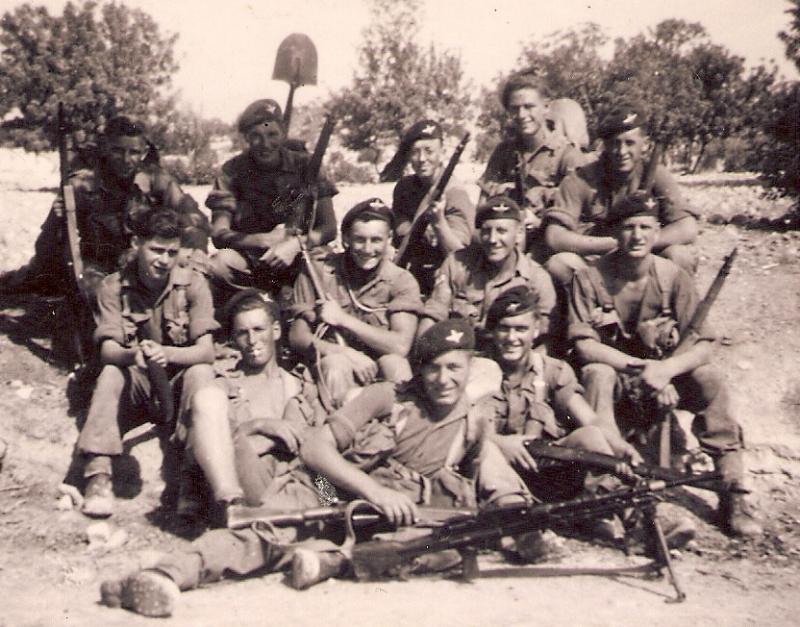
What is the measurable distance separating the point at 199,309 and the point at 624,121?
11.2 ft

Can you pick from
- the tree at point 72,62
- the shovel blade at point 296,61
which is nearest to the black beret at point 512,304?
the shovel blade at point 296,61

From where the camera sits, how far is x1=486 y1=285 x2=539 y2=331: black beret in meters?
5.48

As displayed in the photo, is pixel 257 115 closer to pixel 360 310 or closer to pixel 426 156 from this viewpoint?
pixel 426 156

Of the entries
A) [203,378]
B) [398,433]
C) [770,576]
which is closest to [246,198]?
[203,378]

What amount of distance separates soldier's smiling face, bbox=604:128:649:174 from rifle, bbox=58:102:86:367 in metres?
4.05

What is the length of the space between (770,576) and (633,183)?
3.12 meters

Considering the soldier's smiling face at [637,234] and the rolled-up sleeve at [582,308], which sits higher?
the soldier's smiling face at [637,234]

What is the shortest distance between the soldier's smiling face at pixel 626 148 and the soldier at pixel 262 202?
2.19 meters

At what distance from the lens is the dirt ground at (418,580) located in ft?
13.9

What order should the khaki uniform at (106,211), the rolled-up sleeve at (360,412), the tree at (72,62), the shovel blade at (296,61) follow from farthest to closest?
the tree at (72,62) → the shovel blade at (296,61) → the khaki uniform at (106,211) → the rolled-up sleeve at (360,412)

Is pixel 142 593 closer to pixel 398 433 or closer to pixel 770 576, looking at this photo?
pixel 398 433

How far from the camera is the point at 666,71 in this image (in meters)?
27.2

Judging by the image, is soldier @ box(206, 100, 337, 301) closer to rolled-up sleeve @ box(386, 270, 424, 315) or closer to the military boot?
rolled-up sleeve @ box(386, 270, 424, 315)

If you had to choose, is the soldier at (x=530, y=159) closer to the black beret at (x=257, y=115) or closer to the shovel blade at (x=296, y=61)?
the shovel blade at (x=296, y=61)
